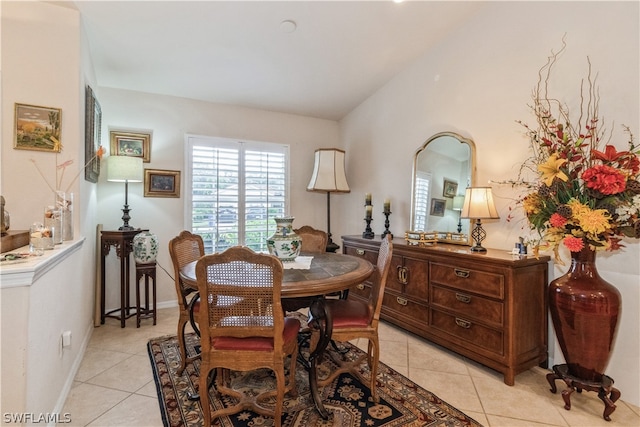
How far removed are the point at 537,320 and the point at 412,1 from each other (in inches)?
109

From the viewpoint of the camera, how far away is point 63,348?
1.97m

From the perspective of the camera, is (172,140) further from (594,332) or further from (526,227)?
(594,332)

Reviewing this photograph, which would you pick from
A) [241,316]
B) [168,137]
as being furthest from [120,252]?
[241,316]

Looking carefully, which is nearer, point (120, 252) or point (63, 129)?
point (63, 129)

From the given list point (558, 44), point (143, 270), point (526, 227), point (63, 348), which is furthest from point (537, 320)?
point (143, 270)

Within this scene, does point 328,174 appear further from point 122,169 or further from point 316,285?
point 316,285

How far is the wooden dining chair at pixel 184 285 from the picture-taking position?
7.07ft

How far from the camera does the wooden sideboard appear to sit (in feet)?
7.26

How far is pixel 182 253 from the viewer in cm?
247

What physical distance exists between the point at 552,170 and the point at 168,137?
378 centimetres

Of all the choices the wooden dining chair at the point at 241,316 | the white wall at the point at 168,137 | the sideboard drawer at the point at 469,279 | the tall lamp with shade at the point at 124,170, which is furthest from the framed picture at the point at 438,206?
the tall lamp with shade at the point at 124,170

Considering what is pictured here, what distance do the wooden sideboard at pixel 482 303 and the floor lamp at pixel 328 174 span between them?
156cm

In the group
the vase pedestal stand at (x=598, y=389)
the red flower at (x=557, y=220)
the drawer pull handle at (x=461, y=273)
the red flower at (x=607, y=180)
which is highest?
the red flower at (x=607, y=180)

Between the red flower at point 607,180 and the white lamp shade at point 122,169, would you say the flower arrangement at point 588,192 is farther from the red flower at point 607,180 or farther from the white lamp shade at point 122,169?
the white lamp shade at point 122,169
